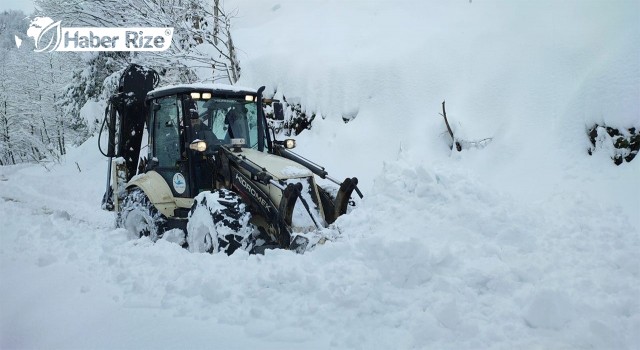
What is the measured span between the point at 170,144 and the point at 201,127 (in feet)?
2.07

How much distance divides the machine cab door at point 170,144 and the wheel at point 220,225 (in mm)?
914

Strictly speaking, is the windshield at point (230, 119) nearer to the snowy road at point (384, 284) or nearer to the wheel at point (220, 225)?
the wheel at point (220, 225)

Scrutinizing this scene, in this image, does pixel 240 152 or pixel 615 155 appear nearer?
pixel 240 152

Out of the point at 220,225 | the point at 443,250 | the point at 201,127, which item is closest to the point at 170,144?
the point at 201,127

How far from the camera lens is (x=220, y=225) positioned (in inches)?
193

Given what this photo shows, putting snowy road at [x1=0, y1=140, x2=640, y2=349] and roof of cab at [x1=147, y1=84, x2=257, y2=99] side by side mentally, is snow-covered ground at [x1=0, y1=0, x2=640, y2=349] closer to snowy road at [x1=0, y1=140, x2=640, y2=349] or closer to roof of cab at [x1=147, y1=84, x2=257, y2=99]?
snowy road at [x1=0, y1=140, x2=640, y2=349]

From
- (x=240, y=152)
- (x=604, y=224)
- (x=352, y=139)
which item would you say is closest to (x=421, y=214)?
(x=604, y=224)

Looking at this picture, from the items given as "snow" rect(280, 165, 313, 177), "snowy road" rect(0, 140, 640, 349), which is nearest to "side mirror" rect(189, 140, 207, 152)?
"snow" rect(280, 165, 313, 177)

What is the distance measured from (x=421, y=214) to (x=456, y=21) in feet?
26.9

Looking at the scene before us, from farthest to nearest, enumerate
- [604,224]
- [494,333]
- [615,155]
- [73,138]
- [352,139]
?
[73,138] → [352,139] → [615,155] → [604,224] → [494,333]

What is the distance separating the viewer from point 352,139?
10344mm

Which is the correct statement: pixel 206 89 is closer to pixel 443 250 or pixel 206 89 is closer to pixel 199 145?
pixel 199 145

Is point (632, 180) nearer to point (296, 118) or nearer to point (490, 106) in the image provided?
point (490, 106)

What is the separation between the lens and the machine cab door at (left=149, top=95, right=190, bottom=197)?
6.05 m
